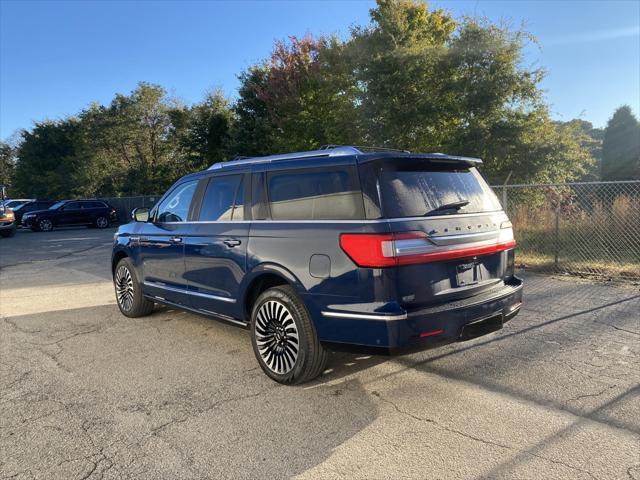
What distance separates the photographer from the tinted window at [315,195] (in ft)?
11.3

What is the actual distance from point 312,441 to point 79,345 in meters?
3.39

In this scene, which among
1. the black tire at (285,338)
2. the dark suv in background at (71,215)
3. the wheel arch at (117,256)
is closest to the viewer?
the black tire at (285,338)

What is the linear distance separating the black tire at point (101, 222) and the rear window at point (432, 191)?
27.2m

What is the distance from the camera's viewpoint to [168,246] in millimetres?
5238

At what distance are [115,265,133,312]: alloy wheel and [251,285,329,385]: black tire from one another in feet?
9.22

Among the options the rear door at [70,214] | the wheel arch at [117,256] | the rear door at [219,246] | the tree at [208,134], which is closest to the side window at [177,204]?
the rear door at [219,246]

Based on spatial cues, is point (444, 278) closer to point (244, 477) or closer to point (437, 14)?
point (244, 477)

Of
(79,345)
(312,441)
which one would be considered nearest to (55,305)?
(79,345)

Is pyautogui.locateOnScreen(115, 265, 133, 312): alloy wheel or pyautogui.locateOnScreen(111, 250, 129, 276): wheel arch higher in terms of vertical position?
pyautogui.locateOnScreen(111, 250, 129, 276): wheel arch

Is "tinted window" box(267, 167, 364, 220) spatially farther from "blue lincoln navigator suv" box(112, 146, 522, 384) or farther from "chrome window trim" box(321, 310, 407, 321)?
Answer: "chrome window trim" box(321, 310, 407, 321)

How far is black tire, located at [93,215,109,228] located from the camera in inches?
1073

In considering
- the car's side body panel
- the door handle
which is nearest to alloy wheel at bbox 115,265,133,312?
the car's side body panel

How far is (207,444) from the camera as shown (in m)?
3.01

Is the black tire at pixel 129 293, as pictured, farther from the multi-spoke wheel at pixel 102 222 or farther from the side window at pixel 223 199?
the multi-spoke wheel at pixel 102 222
